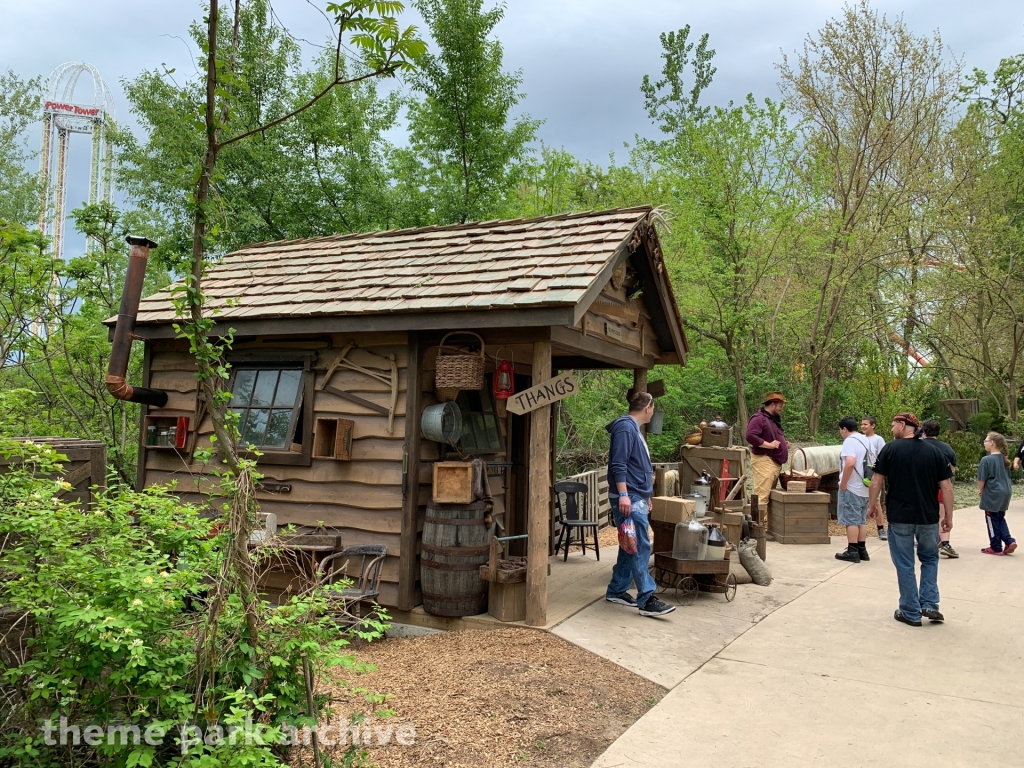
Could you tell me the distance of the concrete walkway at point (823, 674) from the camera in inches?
157

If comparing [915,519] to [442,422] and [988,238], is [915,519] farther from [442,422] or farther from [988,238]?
[988,238]

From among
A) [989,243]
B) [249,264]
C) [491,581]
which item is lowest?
[491,581]

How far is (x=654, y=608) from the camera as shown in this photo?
644 cm

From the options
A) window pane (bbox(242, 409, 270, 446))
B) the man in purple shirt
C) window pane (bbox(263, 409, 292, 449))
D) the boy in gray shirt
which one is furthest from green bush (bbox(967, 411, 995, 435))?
window pane (bbox(242, 409, 270, 446))

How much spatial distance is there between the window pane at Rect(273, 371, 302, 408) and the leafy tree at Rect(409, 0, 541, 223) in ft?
33.5

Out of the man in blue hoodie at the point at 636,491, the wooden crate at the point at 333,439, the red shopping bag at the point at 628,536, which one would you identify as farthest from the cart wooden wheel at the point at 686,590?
the wooden crate at the point at 333,439

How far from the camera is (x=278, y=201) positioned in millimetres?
16031

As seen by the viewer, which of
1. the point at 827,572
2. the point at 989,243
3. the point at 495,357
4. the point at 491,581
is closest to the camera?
the point at 491,581

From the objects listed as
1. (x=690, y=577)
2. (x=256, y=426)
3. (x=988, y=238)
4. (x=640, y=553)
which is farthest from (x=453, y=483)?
A: (x=988, y=238)

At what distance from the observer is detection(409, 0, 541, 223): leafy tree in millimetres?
16125

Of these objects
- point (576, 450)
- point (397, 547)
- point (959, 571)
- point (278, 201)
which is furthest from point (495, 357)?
point (278, 201)

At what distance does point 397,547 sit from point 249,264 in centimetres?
414

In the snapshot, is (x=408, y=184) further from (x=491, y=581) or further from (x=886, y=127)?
(x=491, y=581)

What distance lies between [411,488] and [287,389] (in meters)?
1.72
